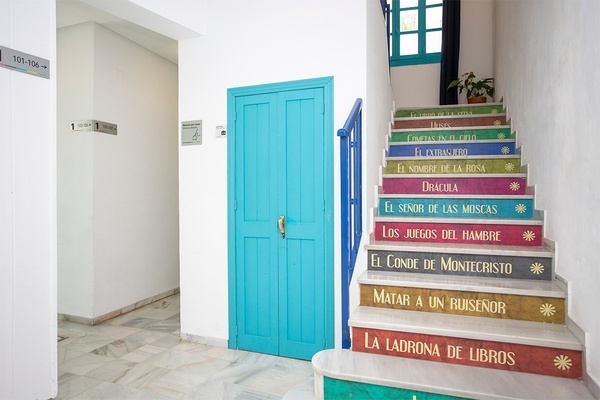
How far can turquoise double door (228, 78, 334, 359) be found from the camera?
291 centimetres

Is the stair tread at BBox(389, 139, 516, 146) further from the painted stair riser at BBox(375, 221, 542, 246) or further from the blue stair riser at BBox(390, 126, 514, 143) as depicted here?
the painted stair riser at BBox(375, 221, 542, 246)

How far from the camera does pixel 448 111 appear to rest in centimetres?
452

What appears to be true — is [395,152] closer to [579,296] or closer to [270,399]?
[579,296]

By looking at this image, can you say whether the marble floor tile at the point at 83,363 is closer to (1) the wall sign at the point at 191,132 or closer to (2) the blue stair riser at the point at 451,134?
(1) the wall sign at the point at 191,132

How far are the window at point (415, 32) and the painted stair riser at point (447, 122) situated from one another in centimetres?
223

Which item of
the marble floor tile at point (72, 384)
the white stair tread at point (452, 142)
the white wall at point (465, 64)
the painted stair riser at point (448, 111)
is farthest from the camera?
the white wall at point (465, 64)

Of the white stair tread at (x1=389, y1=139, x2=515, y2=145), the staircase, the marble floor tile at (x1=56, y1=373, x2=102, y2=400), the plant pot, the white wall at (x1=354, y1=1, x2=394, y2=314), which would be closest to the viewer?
the staircase

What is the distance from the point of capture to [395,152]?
3752 mm

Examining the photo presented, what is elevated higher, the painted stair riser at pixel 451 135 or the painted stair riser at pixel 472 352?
the painted stair riser at pixel 451 135

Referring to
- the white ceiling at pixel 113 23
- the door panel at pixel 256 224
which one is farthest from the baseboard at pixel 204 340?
the white ceiling at pixel 113 23

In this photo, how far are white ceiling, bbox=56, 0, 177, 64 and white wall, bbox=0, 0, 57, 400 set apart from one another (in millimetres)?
1179

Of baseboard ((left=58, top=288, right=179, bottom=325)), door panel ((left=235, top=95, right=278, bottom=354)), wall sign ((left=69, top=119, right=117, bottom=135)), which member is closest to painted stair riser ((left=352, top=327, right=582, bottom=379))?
door panel ((left=235, top=95, right=278, bottom=354))

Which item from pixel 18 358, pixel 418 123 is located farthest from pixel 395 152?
pixel 18 358

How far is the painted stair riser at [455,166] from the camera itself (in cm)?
322
